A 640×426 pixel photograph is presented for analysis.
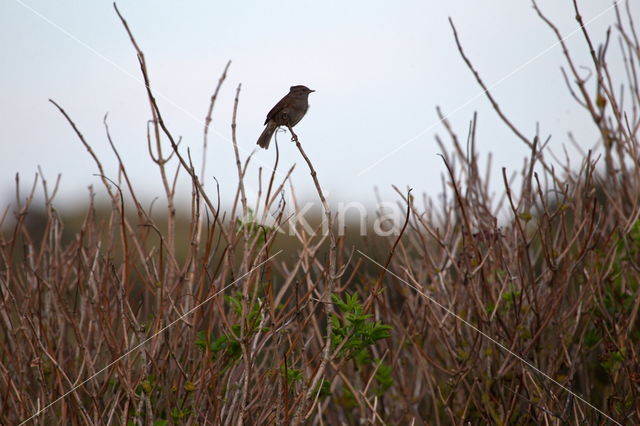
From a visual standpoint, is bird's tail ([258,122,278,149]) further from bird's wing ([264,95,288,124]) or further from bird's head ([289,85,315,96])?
bird's head ([289,85,315,96])

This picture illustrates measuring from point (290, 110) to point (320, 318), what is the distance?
3.49 ft

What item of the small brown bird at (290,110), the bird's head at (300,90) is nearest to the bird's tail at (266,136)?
the small brown bird at (290,110)

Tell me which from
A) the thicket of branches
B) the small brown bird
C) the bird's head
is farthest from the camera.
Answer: the bird's head

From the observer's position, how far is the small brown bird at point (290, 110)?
3.64m

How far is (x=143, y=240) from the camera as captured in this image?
345 cm

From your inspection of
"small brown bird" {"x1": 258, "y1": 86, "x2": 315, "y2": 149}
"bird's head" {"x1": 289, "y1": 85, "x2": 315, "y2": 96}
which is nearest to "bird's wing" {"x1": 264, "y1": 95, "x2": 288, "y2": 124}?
"small brown bird" {"x1": 258, "y1": 86, "x2": 315, "y2": 149}

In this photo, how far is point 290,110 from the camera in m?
3.65

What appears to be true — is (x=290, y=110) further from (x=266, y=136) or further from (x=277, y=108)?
(x=266, y=136)

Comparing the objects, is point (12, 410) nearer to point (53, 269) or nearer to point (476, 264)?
point (53, 269)

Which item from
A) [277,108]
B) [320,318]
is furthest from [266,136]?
[320,318]

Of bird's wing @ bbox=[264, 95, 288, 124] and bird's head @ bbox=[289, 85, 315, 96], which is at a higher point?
bird's head @ bbox=[289, 85, 315, 96]

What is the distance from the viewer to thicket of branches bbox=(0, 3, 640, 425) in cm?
267

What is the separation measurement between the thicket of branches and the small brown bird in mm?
517

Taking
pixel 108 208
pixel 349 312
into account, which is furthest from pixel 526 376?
pixel 108 208
